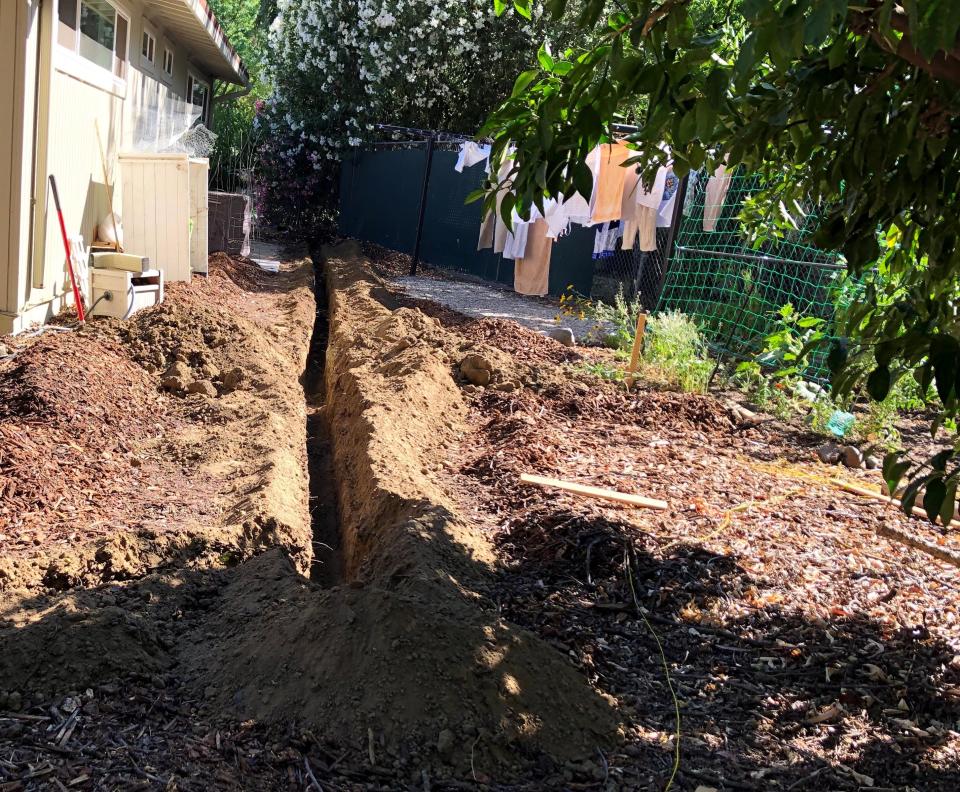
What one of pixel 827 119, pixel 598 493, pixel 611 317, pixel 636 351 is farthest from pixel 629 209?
pixel 827 119

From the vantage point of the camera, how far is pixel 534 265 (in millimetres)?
13070

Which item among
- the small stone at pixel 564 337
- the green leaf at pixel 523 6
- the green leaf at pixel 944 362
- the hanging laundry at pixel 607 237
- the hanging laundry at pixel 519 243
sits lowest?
the small stone at pixel 564 337

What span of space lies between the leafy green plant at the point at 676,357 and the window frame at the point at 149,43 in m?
7.54

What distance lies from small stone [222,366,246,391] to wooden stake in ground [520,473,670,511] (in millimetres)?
2817

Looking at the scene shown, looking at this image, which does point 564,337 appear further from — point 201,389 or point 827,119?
point 827,119

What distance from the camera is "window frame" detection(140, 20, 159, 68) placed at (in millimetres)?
11875

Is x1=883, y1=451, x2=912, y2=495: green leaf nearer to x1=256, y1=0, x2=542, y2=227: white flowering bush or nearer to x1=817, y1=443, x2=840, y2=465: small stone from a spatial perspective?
x1=817, y1=443, x2=840, y2=465: small stone

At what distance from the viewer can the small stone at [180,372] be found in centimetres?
721

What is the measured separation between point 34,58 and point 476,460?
15.6ft

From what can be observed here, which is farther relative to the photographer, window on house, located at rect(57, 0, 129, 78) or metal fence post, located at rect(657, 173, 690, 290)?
metal fence post, located at rect(657, 173, 690, 290)

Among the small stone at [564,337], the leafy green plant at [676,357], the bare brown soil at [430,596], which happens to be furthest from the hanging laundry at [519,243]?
the bare brown soil at [430,596]

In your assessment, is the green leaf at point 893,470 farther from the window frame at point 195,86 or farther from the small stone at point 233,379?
the window frame at point 195,86

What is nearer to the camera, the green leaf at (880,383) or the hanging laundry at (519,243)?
the green leaf at (880,383)

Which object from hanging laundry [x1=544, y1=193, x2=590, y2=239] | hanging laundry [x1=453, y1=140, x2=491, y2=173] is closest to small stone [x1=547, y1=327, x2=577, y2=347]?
hanging laundry [x1=544, y1=193, x2=590, y2=239]
